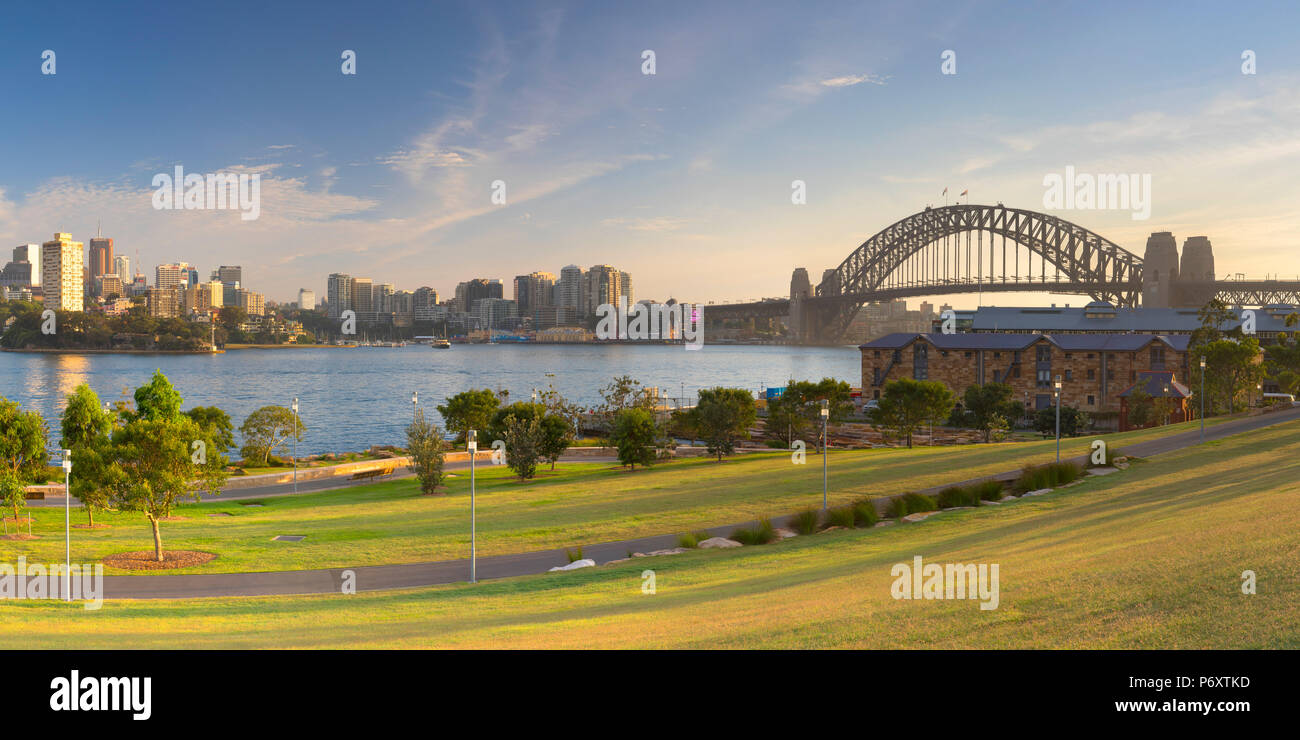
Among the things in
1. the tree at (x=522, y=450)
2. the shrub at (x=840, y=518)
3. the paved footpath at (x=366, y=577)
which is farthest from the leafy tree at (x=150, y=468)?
the shrub at (x=840, y=518)

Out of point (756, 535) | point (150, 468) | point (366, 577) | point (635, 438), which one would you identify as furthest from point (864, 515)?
point (150, 468)

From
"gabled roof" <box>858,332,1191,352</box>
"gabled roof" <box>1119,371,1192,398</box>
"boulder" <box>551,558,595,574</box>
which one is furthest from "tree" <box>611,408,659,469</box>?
"gabled roof" <box>858,332,1191,352</box>

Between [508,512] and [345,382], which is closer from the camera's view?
[508,512]

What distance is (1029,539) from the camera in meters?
16.9

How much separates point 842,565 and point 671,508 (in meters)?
13.0

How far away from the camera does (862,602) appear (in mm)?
11703

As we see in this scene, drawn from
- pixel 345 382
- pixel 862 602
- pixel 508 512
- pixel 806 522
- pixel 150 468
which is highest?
pixel 345 382

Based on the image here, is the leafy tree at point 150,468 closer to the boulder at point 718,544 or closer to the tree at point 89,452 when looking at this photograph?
the tree at point 89,452

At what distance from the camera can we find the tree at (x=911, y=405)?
56844mm

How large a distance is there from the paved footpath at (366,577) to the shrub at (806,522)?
3.15 ft

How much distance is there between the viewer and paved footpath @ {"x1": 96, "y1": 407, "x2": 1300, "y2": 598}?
19.1 meters

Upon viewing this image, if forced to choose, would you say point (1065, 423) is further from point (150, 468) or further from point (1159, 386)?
Answer: point (150, 468)

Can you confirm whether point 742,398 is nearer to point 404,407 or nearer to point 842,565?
point 842,565

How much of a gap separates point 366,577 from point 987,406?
59848 millimetres
